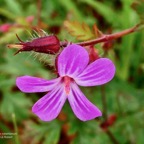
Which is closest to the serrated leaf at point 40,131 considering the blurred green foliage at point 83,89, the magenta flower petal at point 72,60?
the blurred green foliage at point 83,89

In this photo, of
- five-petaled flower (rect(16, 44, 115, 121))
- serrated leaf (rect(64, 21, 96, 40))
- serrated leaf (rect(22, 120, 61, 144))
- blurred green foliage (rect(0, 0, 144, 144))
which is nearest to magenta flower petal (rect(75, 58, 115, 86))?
five-petaled flower (rect(16, 44, 115, 121))

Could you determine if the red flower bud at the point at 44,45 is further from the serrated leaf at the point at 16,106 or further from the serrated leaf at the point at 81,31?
the serrated leaf at the point at 16,106

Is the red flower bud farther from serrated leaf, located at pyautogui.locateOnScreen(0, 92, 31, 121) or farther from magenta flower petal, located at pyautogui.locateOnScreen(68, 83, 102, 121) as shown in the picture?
serrated leaf, located at pyautogui.locateOnScreen(0, 92, 31, 121)

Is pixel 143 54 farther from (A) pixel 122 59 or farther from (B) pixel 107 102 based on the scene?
(B) pixel 107 102

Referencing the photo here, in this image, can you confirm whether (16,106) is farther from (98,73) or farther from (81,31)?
(98,73)

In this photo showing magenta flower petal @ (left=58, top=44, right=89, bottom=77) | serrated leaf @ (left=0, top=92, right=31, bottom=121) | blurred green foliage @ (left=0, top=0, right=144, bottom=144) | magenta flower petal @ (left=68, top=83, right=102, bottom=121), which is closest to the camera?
magenta flower petal @ (left=58, top=44, right=89, bottom=77)

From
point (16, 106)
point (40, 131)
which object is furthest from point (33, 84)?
point (16, 106)
